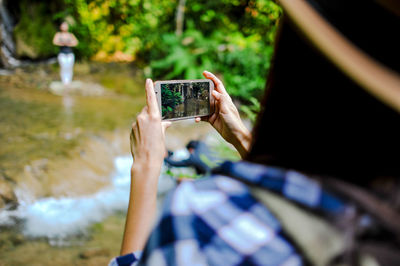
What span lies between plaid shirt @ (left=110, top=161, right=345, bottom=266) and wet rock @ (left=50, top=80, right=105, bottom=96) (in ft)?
28.1

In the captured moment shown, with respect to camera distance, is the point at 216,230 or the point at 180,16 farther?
the point at 180,16

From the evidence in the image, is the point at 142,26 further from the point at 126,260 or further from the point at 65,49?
the point at 126,260

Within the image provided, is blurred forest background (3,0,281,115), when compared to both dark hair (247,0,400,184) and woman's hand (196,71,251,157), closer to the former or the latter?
woman's hand (196,71,251,157)

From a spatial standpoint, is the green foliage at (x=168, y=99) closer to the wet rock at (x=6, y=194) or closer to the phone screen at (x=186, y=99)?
the phone screen at (x=186, y=99)

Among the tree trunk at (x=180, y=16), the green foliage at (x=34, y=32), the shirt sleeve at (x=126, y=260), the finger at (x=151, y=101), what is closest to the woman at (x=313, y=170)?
the shirt sleeve at (x=126, y=260)

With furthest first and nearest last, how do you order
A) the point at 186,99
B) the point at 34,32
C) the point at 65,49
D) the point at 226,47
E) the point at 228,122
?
the point at 34,32 → the point at 226,47 → the point at 65,49 → the point at 186,99 → the point at 228,122

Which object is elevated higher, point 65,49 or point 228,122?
point 228,122

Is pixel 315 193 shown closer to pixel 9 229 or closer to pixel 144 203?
pixel 144 203

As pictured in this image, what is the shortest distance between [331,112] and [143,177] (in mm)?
641

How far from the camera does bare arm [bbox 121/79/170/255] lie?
902 millimetres

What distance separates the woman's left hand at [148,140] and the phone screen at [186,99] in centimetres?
44

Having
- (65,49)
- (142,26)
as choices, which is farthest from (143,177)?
(142,26)

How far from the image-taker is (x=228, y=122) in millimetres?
1498

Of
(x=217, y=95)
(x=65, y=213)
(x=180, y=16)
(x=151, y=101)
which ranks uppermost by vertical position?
(x=180, y=16)
